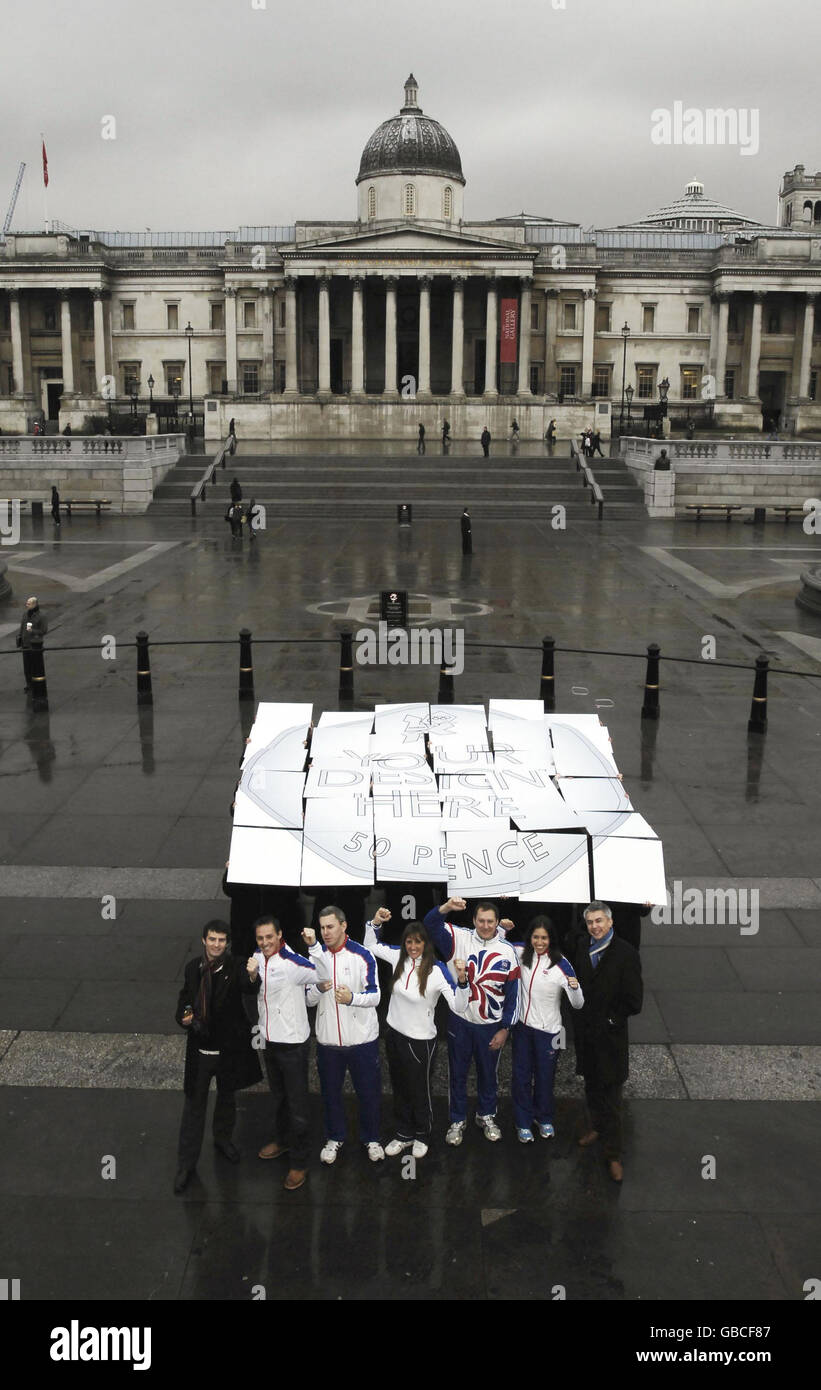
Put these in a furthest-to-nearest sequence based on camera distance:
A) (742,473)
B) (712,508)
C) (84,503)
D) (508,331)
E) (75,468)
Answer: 1. (508,331)
2. (742,473)
3. (75,468)
4. (712,508)
5. (84,503)

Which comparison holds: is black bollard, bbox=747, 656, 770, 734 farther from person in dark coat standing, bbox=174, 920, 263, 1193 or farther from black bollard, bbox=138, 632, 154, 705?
person in dark coat standing, bbox=174, 920, 263, 1193

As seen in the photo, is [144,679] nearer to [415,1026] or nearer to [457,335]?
[415,1026]

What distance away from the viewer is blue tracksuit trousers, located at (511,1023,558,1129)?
24.6ft

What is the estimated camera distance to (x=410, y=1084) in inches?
294

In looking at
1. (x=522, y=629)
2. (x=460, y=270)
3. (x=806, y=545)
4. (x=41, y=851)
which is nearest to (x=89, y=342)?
(x=460, y=270)

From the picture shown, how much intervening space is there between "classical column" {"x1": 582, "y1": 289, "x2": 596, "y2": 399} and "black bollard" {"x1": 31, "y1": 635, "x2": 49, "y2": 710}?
248 ft

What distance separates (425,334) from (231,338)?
16.6 metres

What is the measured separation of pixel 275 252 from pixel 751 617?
71259 mm

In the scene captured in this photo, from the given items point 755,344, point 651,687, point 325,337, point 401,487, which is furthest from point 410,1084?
point 755,344

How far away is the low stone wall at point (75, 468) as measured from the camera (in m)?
47.2

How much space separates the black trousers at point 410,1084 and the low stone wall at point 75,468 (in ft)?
138

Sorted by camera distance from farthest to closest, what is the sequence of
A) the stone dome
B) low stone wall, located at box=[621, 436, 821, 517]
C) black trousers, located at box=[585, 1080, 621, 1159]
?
the stone dome < low stone wall, located at box=[621, 436, 821, 517] < black trousers, located at box=[585, 1080, 621, 1159]

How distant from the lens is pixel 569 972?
7.46m

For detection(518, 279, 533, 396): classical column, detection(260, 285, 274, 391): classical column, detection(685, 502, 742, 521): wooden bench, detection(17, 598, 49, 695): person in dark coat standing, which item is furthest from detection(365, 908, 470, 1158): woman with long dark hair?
detection(260, 285, 274, 391): classical column
